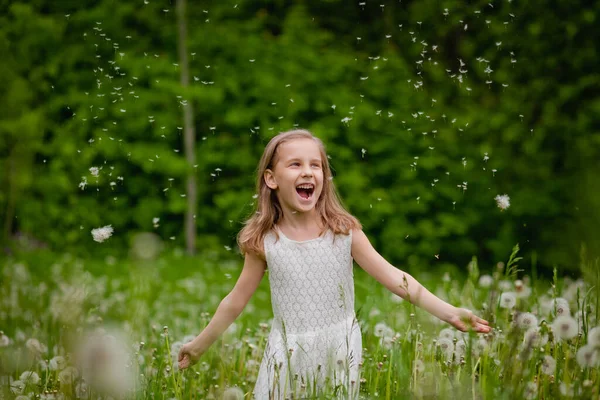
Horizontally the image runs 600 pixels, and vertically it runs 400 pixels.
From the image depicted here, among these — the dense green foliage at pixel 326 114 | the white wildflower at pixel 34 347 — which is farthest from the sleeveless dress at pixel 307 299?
the dense green foliage at pixel 326 114

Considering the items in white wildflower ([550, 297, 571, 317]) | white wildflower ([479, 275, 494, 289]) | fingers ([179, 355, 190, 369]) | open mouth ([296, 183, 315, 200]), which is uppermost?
open mouth ([296, 183, 315, 200])

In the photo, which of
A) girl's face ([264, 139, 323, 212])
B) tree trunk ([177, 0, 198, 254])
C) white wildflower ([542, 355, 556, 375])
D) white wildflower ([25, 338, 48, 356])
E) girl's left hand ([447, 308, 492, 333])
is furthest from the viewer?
tree trunk ([177, 0, 198, 254])

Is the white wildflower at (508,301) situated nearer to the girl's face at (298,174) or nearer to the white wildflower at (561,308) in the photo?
the white wildflower at (561,308)

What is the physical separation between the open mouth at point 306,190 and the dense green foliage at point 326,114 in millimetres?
6571

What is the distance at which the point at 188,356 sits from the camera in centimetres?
270

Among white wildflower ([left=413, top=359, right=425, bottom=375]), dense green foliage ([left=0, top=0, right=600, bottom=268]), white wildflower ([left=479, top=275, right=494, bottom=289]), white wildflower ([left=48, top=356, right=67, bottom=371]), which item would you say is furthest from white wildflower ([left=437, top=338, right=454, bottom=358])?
dense green foliage ([left=0, top=0, right=600, bottom=268])

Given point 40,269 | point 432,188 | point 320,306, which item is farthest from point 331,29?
point 320,306

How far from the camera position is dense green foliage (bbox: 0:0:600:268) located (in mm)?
9047

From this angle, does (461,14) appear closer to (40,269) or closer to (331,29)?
(331,29)

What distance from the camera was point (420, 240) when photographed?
9.89 m

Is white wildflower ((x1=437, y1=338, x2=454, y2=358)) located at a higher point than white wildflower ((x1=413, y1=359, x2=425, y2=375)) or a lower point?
higher

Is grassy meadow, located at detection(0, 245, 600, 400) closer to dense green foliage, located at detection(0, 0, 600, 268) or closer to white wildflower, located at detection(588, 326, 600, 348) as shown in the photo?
white wildflower, located at detection(588, 326, 600, 348)

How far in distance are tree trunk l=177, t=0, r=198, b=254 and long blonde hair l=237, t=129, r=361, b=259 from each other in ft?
24.7

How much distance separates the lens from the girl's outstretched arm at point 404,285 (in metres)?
2.41
